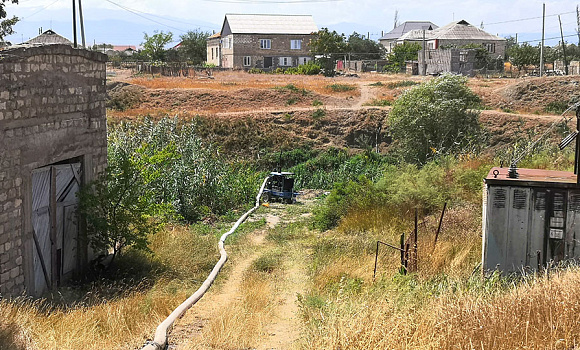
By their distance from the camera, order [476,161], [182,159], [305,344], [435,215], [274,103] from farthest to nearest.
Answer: [274,103] < [182,159] < [476,161] < [435,215] < [305,344]

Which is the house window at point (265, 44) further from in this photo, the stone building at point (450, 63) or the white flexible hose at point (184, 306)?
the white flexible hose at point (184, 306)

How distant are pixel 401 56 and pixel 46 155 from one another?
61.7 meters

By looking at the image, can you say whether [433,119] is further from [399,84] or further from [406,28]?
[406,28]

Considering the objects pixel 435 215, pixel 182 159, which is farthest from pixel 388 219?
pixel 182 159

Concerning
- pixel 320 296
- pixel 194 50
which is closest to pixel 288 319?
pixel 320 296

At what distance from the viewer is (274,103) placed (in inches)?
1473

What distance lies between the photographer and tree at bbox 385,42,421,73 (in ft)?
209

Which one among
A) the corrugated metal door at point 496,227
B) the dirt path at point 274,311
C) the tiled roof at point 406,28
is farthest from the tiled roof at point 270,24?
the corrugated metal door at point 496,227

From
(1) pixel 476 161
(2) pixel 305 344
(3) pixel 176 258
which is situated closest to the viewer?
(2) pixel 305 344

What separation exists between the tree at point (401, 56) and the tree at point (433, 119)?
3557 centimetres

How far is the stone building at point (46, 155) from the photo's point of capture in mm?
9633

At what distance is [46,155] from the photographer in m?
10.6

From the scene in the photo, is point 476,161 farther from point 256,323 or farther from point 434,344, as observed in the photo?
point 434,344

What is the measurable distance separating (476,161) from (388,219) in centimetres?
427
